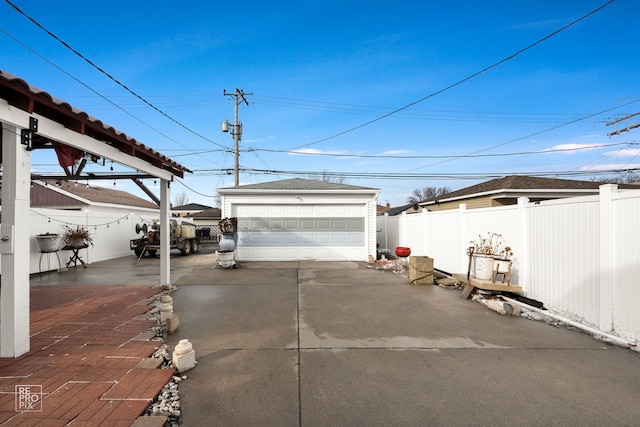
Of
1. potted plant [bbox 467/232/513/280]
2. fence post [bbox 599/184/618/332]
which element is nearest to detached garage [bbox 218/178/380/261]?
potted plant [bbox 467/232/513/280]

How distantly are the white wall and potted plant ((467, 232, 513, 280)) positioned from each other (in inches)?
443

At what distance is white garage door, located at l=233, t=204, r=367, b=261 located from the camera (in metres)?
11.7

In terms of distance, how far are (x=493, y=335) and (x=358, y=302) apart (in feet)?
7.81

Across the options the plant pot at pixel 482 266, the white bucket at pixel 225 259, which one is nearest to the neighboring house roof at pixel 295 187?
the white bucket at pixel 225 259

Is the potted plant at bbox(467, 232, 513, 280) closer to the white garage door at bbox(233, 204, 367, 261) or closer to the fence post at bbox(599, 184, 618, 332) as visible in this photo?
the fence post at bbox(599, 184, 618, 332)

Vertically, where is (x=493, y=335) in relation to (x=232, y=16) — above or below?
below

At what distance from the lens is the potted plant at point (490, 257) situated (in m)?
5.44

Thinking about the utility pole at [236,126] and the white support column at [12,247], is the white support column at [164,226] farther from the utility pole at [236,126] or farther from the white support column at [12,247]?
the utility pole at [236,126]

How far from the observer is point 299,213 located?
39.0 feet

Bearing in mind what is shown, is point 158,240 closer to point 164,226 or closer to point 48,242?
point 48,242

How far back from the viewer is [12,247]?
3080 mm

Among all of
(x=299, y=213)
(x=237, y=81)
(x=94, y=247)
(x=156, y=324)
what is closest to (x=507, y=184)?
(x=299, y=213)

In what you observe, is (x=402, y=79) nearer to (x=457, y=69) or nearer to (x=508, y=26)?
(x=457, y=69)

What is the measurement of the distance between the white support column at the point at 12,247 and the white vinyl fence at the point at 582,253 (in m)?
6.82
